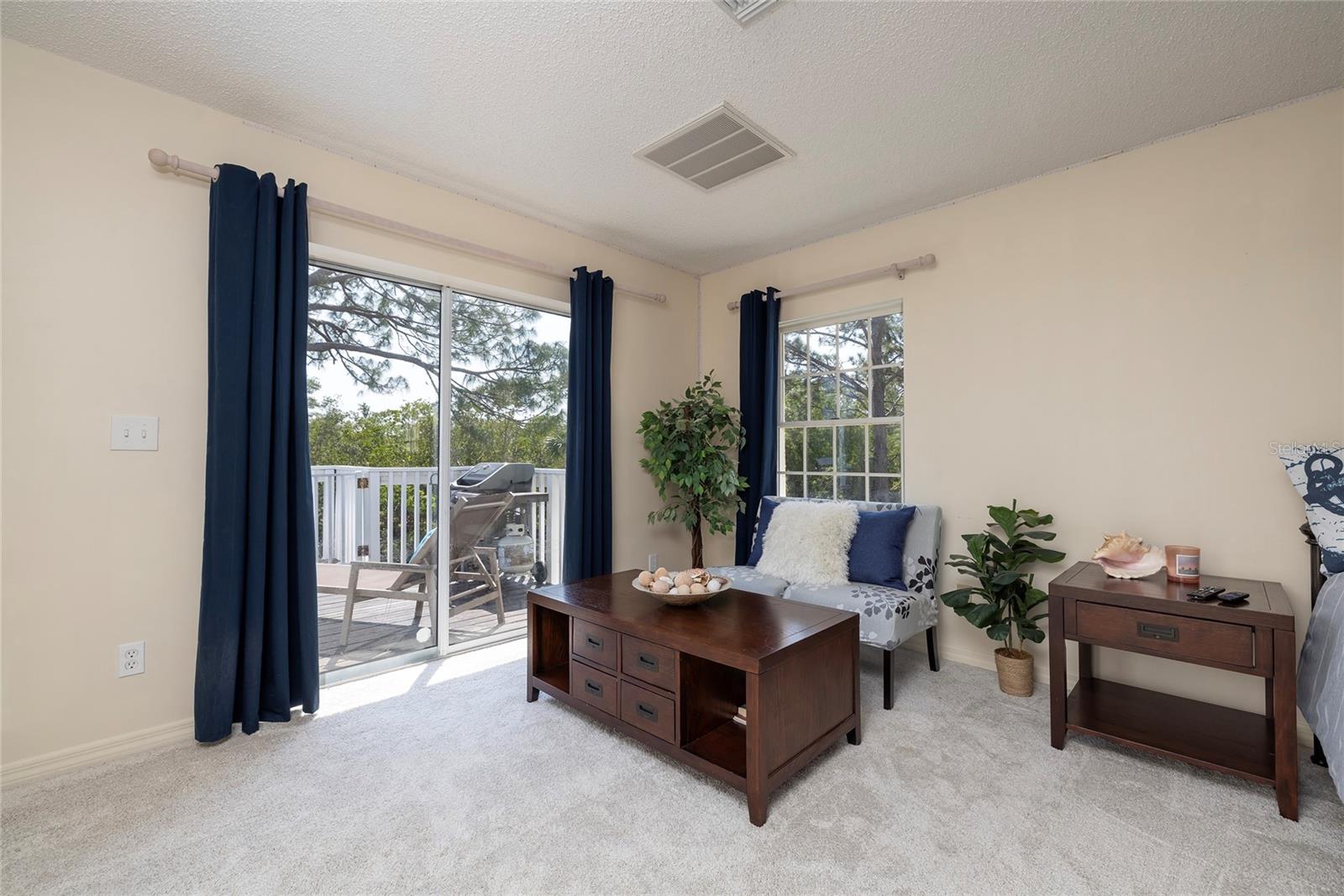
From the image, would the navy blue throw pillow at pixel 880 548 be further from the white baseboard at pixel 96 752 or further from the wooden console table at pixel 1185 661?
the white baseboard at pixel 96 752

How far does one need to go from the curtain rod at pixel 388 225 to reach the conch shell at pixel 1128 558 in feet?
9.94

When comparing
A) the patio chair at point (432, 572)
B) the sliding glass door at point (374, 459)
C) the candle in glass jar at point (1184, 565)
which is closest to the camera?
the candle in glass jar at point (1184, 565)

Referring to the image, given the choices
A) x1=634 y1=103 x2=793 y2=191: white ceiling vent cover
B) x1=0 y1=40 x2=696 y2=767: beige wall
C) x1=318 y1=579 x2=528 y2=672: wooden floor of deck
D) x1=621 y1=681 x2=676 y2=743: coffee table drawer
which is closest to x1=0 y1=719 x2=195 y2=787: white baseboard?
x1=0 y1=40 x2=696 y2=767: beige wall

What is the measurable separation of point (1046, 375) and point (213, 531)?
3.69 m

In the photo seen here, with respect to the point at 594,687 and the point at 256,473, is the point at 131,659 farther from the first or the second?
the point at 594,687

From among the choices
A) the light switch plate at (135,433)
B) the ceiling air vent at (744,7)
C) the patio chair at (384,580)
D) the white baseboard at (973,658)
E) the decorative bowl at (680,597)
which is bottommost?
the white baseboard at (973,658)

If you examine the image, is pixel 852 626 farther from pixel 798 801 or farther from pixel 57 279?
pixel 57 279

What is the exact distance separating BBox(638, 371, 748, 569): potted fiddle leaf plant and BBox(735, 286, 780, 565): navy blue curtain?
9 cm

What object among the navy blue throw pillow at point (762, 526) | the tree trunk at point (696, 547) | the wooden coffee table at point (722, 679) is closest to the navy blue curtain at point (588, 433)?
the tree trunk at point (696, 547)

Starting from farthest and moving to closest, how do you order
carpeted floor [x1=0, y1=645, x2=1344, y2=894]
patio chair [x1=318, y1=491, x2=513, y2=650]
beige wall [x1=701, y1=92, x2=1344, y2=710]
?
1. patio chair [x1=318, y1=491, x2=513, y2=650]
2. beige wall [x1=701, y1=92, x2=1344, y2=710]
3. carpeted floor [x1=0, y1=645, x2=1344, y2=894]

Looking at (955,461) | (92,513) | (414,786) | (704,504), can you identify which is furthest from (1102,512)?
(92,513)

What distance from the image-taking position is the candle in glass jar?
2072 mm

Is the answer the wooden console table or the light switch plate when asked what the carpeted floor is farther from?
the light switch plate

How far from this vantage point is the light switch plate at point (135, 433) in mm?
2074
